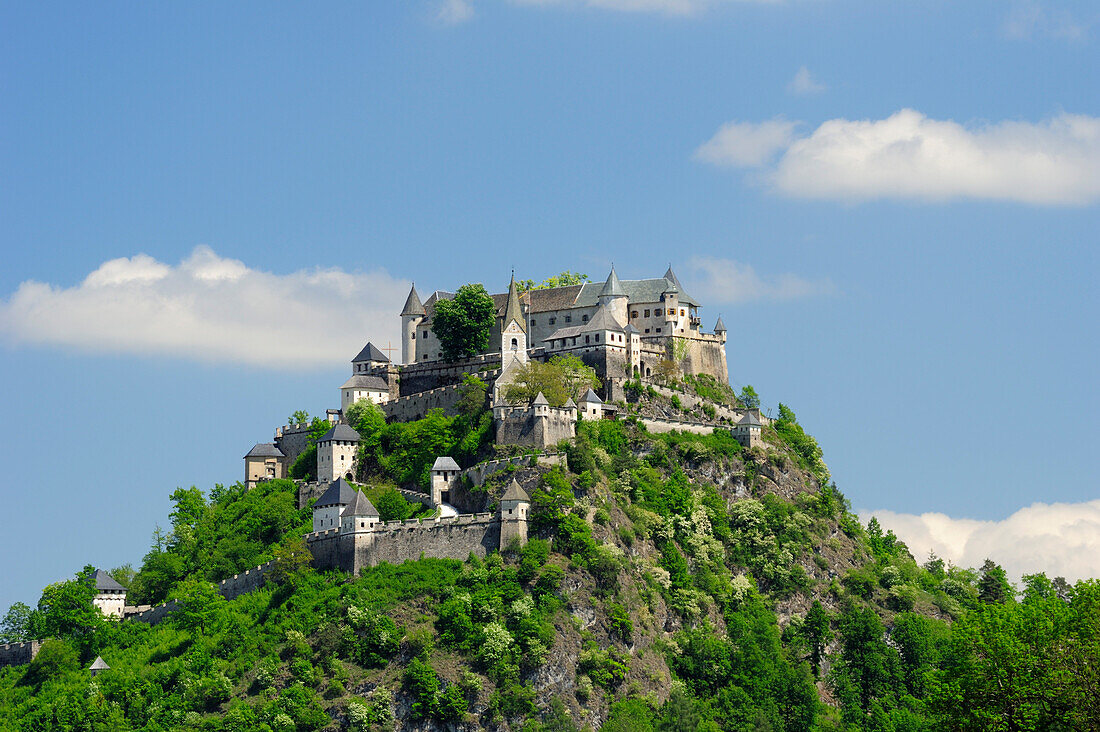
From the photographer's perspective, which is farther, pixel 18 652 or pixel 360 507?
pixel 18 652

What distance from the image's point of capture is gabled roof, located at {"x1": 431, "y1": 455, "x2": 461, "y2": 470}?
12162 centimetres

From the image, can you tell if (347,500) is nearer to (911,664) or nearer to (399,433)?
(399,433)

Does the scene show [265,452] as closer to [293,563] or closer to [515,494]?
[293,563]

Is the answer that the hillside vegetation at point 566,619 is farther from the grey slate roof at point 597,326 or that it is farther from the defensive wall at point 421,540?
the grey slate roof at point 597,326

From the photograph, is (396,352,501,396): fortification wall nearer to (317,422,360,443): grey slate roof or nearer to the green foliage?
the green foliage

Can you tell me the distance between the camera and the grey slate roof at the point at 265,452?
460 ft

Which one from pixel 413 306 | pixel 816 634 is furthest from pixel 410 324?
pixel 816 634

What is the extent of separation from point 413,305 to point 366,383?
33.5 feet

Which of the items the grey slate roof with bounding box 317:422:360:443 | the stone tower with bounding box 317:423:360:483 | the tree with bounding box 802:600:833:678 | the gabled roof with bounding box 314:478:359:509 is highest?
the grey slate roof with bounding box 317:422:360:443

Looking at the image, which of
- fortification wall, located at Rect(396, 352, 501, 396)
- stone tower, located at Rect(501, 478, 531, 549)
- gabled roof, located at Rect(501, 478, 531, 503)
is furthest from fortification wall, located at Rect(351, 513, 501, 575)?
fortification wall, located at Rect(396, 352, 501, 396)

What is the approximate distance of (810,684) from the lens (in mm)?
116250

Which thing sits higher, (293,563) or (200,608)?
(293,563)

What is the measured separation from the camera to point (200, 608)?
120125 mm

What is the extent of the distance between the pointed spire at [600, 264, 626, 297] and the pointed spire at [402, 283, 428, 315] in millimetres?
15896
